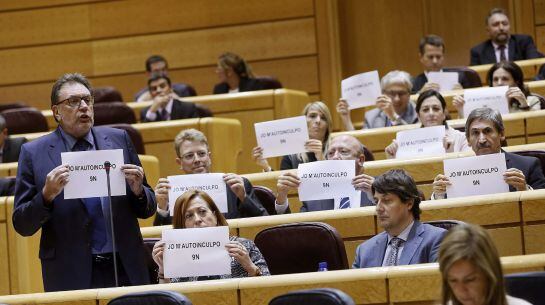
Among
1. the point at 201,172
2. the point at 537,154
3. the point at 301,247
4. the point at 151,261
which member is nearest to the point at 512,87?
the point at 537,154

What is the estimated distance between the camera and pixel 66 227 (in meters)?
4.68

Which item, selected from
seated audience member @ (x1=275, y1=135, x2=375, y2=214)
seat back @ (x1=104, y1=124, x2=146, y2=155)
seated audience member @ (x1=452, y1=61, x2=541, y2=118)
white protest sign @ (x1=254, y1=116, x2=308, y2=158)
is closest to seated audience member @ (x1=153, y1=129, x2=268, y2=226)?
seated audience member @ (x1=275, y1=135, x2=375, y2=214)

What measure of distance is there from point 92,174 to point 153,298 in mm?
908

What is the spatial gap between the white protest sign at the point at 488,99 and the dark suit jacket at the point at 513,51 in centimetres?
246

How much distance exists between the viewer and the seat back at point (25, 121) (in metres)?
9.07

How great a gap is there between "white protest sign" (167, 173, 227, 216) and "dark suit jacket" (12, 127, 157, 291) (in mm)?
842

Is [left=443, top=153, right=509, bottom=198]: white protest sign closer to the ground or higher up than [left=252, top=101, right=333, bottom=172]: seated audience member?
closer to the ground

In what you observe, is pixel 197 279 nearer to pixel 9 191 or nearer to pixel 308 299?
pixel 308 299

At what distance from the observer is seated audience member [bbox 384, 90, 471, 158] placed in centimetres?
682

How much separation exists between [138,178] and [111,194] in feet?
0.44

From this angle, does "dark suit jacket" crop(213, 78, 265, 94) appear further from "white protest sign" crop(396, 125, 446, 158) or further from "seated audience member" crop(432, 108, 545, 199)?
"seated audience member" crop(432, 108, 545, 199)

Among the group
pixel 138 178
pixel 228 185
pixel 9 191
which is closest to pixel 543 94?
pixel 228 185

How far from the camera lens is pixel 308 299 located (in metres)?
3.65

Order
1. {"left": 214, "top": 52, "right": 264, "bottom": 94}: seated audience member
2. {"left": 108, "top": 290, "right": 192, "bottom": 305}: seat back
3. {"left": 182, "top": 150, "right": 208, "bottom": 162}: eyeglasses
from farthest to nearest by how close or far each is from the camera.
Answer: {"left": 214, "top": 52, "right": 264, "bottom": 94}: seated audience member < {"left": 182, "top": 150, "right": 208, "bottom": 162}: eyeglasses < {"left": 108, "top": 290, "right": 192, "bottom": 305}: seat back
